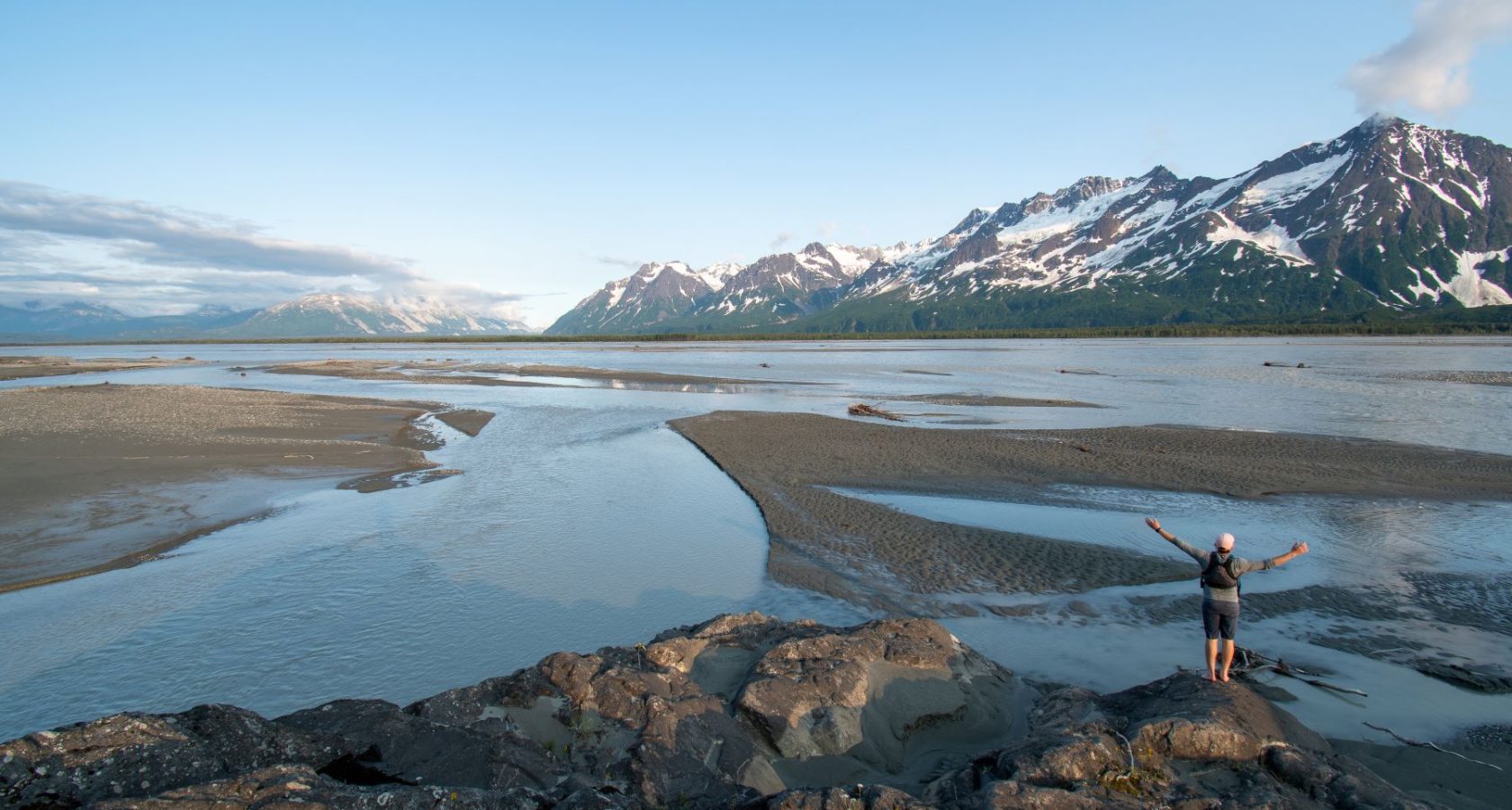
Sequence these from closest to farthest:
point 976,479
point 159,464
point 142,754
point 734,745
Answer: point 142,754 → point 734,745 → point 976,479 → point 159,464

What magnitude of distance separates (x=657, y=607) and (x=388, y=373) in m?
79.0

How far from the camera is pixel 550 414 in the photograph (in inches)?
1714

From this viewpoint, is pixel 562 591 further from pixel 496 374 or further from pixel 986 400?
pixel 496 374

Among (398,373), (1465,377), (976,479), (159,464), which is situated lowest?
(976,479)

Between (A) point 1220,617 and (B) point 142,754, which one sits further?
(A) point 1220,617

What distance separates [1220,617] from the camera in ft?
33.1

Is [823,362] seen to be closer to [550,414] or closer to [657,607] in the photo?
[550,414]

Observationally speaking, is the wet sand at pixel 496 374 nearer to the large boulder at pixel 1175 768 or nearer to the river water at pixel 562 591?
the river water at pixel 562 591

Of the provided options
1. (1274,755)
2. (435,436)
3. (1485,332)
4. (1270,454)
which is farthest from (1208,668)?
(1485,332)

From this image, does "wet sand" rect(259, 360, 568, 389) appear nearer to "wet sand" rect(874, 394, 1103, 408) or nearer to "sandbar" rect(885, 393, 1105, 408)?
"wet sand" rect(874, 394, 1103, 408)

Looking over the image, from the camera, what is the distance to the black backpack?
395 inches

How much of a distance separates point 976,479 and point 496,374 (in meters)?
67.0

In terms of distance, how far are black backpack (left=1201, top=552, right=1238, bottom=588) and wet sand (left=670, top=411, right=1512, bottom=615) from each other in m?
4.64

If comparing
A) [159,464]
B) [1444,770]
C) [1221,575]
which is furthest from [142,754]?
[159,464]
